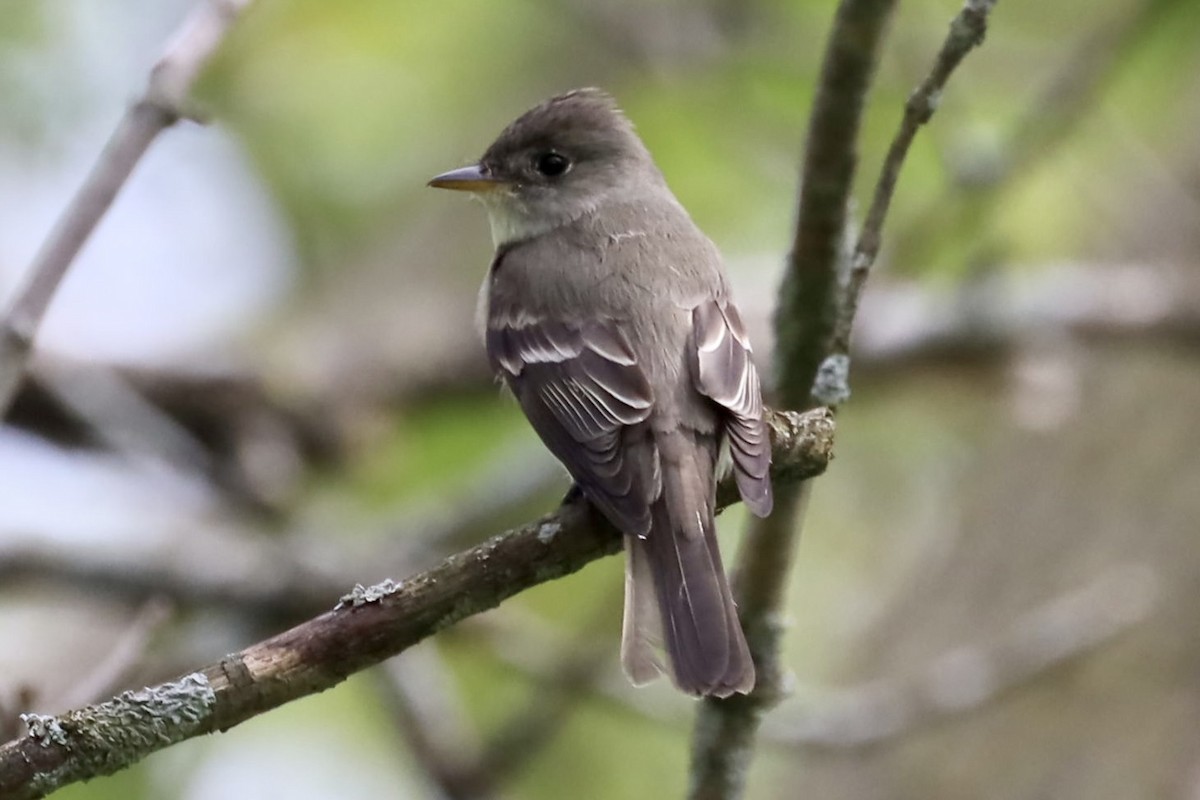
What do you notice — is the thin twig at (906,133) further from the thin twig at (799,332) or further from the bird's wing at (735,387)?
the bird's wing at (735,387)

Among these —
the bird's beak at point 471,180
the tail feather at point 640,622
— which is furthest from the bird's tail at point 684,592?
the bird's beak at point 471,180

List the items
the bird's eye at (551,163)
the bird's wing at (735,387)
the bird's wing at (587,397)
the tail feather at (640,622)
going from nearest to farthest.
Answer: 1. the bird's wing at (735,387)
2. the tail feather at (640,622)
3. the bird's wing at (587,397)
4. the bird's eye at (551,163)

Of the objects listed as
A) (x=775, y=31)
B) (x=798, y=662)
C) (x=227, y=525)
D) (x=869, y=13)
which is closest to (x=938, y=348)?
(x=775, y=31)

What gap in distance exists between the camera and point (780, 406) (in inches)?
141

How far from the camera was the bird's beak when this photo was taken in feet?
15.1

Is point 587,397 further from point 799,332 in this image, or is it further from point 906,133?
point 906,133

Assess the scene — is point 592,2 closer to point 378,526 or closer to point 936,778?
point 378,526

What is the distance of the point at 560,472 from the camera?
539 centimetres

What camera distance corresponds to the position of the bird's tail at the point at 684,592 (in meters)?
3.05

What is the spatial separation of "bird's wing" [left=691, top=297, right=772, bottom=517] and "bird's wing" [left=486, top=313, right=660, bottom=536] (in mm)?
156

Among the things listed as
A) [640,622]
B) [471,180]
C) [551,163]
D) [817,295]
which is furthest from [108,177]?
[551,163]

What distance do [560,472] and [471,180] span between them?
1164 millimetres

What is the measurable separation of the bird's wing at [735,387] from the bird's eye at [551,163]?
39.1 inches

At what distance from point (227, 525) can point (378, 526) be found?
2.14 feet
